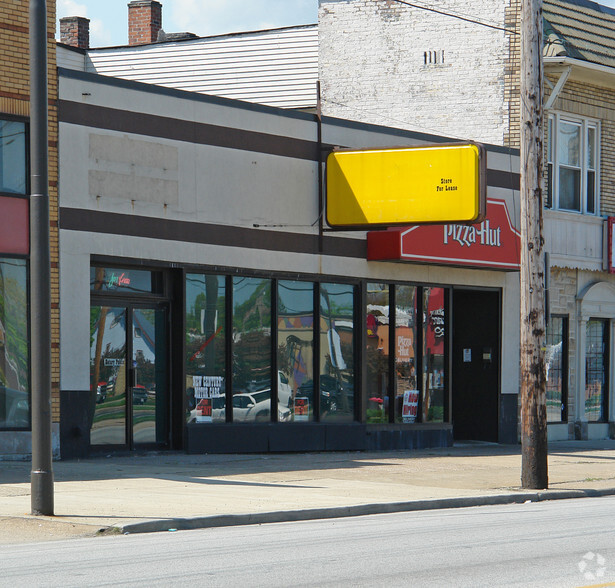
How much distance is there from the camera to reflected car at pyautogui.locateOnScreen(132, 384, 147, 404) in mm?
17830

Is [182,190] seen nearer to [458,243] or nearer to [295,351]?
[295,351]

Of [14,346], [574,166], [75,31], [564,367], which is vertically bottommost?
[564,367]

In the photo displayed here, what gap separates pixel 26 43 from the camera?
54.7ft

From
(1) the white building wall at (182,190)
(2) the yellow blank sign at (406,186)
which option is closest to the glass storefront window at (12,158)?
(1) the white building wall at (182,190)

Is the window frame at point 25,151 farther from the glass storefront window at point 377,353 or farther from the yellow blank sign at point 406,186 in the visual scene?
the glass storefront window at point 377,353

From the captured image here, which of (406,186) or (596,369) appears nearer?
(406,186)

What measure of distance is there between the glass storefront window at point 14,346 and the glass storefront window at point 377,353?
6.79 metres

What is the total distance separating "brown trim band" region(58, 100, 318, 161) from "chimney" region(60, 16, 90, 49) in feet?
47.1

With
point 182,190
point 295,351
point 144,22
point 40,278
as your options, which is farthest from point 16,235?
point 144,22

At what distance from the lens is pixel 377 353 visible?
21125mm

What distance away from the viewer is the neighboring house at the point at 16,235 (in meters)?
16.2

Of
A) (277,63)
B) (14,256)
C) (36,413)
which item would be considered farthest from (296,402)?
(277,63)

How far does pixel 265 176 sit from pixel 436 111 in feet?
22.0

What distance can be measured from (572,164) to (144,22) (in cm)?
1348
